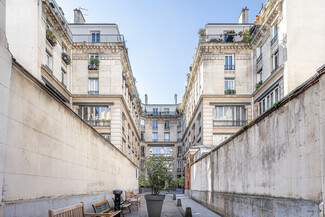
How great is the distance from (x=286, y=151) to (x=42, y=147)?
16.2 feet

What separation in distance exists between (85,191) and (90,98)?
2168 centimetres

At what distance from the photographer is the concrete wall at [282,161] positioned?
4977mm

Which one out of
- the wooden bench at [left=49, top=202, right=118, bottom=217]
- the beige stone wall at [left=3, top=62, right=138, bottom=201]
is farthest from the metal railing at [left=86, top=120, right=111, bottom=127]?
the wooden bench at [left=49, top=202, right=118, bottom=217]

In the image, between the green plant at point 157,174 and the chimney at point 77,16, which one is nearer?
the green plant at point 157,174

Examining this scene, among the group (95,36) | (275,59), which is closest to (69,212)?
(275,59)

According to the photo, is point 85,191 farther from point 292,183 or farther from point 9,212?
point 292,183

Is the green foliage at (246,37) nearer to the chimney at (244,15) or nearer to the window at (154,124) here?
the chimney at (244,15)

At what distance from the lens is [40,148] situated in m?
6.06

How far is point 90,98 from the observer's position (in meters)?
30.5

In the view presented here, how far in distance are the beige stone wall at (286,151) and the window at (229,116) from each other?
2059 centimetres

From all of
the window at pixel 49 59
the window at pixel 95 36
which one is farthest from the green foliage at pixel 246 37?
the window at pixel 49 59

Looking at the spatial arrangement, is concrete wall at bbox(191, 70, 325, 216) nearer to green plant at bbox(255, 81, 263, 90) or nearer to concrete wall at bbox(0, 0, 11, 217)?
concrete wall at bbox(0, 0, 11, 217)

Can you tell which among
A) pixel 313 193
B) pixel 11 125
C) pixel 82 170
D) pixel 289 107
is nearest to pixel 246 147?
pixel 289 107

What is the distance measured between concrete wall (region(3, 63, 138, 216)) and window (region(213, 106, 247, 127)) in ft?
72.7
